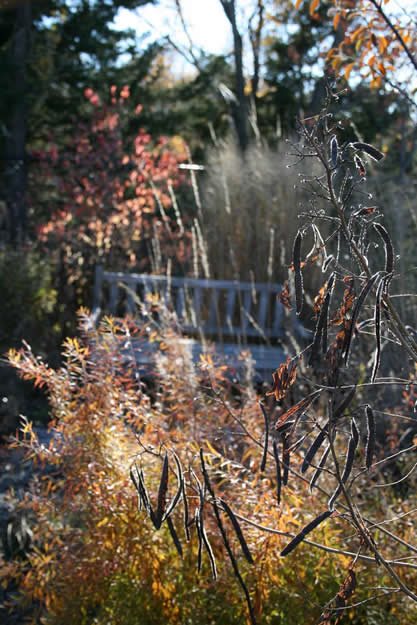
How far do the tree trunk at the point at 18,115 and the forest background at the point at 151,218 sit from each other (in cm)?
3

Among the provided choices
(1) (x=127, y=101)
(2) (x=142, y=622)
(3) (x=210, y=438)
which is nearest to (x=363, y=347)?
(3) (x=210, y=438)

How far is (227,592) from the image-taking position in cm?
213

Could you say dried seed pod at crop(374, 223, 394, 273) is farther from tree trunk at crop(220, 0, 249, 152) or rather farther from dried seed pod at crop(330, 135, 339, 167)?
tree trunk at crop(220, 0, 249, 152)

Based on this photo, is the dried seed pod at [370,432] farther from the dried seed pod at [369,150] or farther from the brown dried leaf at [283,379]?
the dried seed pod at [369,150]

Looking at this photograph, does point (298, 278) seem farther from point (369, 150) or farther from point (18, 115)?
point (18, 115)

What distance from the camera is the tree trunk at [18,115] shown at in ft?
33.7

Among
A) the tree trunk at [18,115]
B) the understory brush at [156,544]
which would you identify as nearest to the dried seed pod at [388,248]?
the understory brush at [156,544]

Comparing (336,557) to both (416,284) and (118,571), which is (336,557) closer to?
(118,571)

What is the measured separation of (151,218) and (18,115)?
2521 millimetres

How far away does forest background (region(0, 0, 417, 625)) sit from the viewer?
2178 mm

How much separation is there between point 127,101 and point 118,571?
9669 mm

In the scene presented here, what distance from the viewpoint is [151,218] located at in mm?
9781

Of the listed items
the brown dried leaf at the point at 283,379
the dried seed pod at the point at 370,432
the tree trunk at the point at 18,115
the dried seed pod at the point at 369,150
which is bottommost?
the dried seed pod at the point at 370,432

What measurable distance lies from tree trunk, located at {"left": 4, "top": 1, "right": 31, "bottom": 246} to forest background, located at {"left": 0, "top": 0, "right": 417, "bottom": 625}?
3 centimetres
